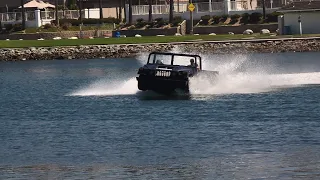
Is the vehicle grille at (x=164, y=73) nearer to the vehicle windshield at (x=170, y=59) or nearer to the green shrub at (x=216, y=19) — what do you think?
the vehicle windshield at (x=170, y=59)

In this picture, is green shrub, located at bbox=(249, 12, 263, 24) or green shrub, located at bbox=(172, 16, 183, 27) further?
green shrub, located at bbox=(172, 16, 183, 27)

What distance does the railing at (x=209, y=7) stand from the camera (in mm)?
128875

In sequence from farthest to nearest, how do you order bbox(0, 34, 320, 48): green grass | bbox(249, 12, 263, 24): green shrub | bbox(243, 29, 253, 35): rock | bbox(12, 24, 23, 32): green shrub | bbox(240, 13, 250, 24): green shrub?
bbox(12, 24, 23, 32): green shrub, bbox(240, 13, 250, 24): green shrub, bbox(249, 12, 263, 24): green shrub, bbox(243, 29, 253, 35): rock, bbox(0, 34, 320, 48): green grass

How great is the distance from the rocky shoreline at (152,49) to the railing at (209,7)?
77.7ft

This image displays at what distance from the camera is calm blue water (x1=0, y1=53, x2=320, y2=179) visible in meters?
30.3

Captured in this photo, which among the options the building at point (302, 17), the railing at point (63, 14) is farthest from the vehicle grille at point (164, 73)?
the railing at point (63, 14)

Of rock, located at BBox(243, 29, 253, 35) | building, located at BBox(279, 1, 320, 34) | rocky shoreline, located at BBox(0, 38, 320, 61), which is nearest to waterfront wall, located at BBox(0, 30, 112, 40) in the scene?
rocky shoreline, located at BBox(0, 38, 320, 61)

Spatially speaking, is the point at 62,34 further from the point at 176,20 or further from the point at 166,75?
the point at 166,75

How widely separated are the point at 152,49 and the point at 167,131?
217 feet

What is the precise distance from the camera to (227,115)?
4369cm

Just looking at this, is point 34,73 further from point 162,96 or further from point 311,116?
point 311,116

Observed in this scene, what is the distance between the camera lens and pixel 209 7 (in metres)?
129

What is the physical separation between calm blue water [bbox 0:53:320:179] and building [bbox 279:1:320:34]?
142 feet

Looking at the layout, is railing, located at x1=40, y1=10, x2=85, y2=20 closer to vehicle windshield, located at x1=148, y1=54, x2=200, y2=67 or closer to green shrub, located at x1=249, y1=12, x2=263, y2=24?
green shrub, located at x1=249, y1=12, x2=263, y2=24
